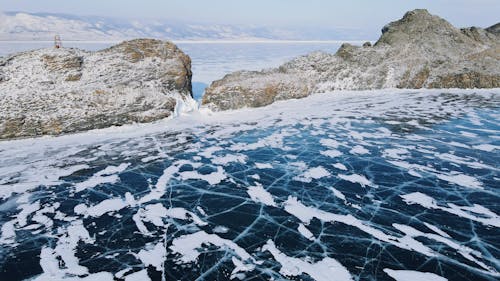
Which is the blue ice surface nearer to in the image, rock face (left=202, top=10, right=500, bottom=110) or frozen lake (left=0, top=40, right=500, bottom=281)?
frozen lake (left=0, top=40, right=500, bottom=281)

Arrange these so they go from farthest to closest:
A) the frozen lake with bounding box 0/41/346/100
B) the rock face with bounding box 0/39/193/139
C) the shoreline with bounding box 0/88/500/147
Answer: the frozen lake with bounding box 0/41/346/100 → the rock face with bounding box 0/39/193/139 → the shoreline with bounding box 0/88/500/147

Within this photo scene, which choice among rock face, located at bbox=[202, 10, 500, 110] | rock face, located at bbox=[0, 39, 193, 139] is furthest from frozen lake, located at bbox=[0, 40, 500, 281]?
rock face, located at bbox=[202, 10, 500, 110]

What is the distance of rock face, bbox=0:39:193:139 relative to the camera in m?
8.26

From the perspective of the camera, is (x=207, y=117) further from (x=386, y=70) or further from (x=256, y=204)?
(x=386, y=70)

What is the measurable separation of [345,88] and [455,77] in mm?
4665

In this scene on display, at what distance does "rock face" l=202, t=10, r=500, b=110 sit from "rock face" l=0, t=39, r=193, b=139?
1890mm

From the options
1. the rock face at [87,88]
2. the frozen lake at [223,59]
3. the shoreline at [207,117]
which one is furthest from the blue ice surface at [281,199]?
the frozen lake at [223,59]

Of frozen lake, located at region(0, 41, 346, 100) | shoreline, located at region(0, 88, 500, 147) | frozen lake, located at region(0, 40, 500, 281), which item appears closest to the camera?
frozen lake, located at region(0, 40, 500, 281)

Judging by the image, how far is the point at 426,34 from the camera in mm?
16266

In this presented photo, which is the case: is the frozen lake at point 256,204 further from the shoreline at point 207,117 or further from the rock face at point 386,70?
the rock face at point 386,70

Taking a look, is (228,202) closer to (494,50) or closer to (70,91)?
(70,91)

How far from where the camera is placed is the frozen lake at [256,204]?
3.37 metres

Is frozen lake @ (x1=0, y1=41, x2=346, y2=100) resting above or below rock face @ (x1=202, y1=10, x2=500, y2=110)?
below

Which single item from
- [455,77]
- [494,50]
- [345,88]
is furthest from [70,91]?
[494,50]
